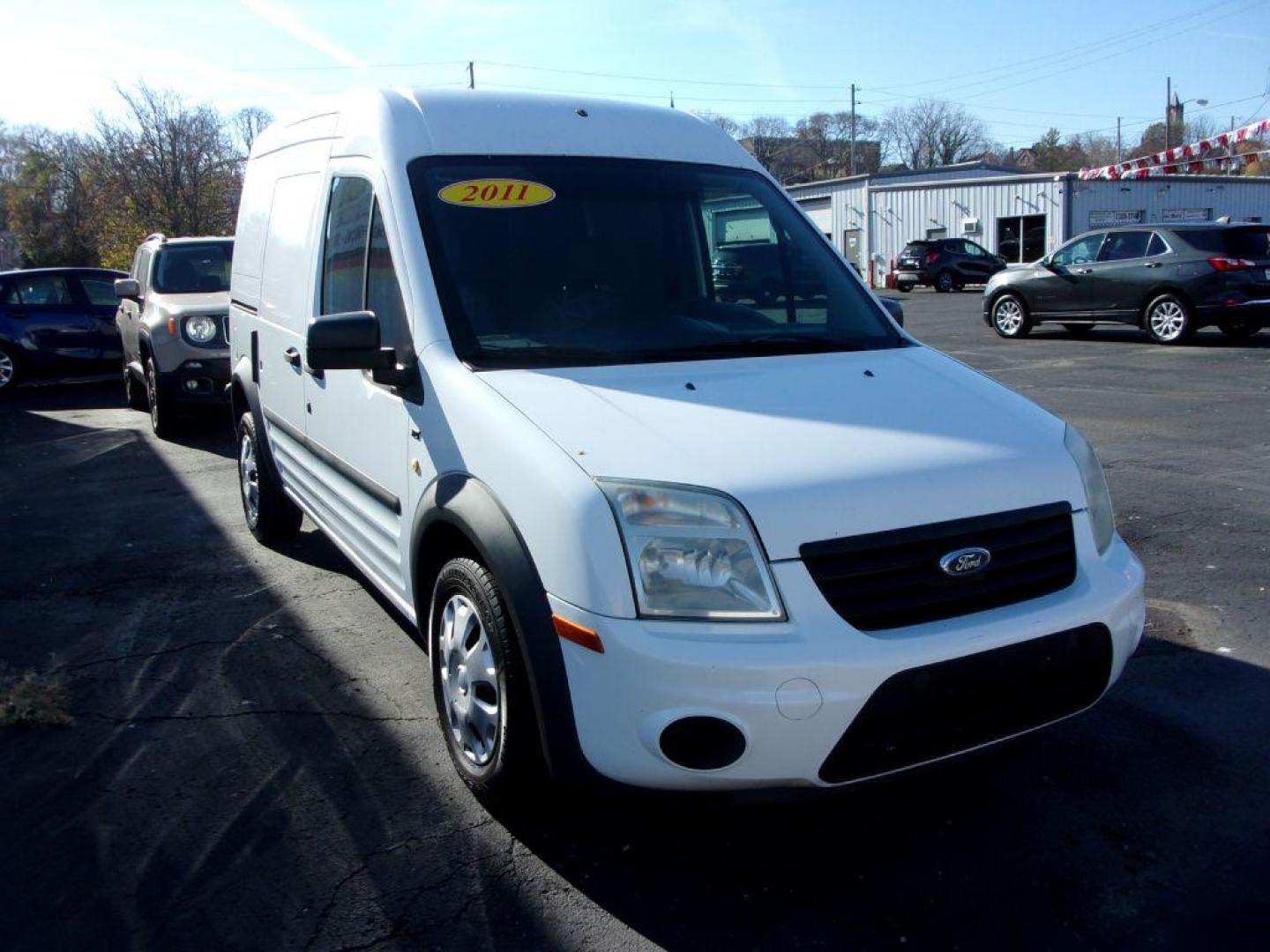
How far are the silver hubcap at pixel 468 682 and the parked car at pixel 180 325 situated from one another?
7.58 metres

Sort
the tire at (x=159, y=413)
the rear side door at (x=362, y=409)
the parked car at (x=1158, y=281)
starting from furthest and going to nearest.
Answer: the parked car at (x=1158, y=281)
the tire at (x=159, y=413)
the rear side door at (x=362, y=409)

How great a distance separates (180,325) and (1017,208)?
108 feet

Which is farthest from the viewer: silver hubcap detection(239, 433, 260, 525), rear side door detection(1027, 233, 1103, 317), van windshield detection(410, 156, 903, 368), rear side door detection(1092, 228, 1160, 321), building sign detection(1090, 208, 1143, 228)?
building sign detection(1090, 208, 1143, 228)

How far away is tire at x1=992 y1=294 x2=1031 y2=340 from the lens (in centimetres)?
1781

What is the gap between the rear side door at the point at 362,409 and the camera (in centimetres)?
379

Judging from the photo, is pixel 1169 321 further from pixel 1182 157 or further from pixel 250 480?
pixel 1182 157

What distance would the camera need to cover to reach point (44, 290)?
14516mm

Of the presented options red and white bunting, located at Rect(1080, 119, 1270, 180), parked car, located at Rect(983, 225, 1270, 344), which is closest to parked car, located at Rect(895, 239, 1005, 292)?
red and white bunting, located at Rect(1080, 119, 1270, 180)

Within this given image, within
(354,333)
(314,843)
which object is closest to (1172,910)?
(314,843)

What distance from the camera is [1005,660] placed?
282 cm

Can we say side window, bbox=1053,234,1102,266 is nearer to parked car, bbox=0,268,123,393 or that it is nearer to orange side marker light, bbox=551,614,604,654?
parked car, bbox=0,268,123,393

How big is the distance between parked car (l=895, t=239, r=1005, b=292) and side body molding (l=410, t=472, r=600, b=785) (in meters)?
32.5

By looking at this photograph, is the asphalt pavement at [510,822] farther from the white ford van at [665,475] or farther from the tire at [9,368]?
the tire at [9,368]

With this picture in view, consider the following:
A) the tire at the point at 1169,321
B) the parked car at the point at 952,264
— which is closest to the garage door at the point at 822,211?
the parked car at the point at 952,264
